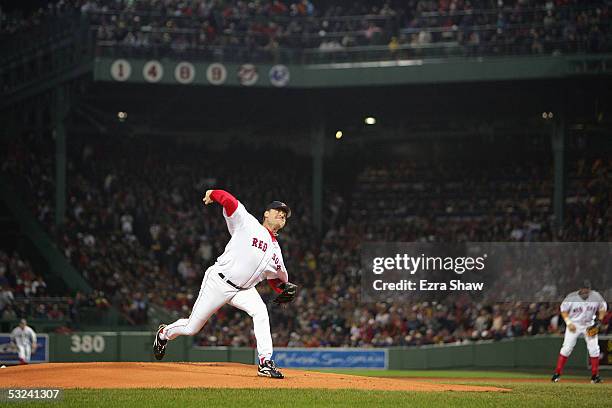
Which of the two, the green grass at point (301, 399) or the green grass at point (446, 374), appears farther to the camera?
the green grass at point (446, 374)

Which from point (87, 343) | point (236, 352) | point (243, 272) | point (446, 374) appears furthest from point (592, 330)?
point (87, 343)

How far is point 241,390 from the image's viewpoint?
10.9 metres

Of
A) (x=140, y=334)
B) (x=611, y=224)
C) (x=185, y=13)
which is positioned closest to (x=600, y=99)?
(x=611, y=224)

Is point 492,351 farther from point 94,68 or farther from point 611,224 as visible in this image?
point 94,68

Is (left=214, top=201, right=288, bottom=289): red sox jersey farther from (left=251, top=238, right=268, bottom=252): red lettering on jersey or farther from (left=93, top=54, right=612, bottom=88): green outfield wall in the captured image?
(left=93, top=54, right=612, bottom=88): green outfield wall

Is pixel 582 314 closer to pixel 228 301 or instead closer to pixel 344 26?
pixel 228 301

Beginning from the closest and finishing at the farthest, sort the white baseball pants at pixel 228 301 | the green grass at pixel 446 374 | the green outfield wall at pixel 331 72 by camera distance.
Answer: the white baseball pants at pixel 228 301 < the green grass at pixel 446 374 < the green outfield wall at pixel 331 72

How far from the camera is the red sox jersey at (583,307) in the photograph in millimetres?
17375

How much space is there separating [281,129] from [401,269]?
43.0 ft

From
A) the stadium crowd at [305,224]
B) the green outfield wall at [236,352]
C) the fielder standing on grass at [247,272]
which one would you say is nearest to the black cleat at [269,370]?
the fielder standing on grass at [247,272]

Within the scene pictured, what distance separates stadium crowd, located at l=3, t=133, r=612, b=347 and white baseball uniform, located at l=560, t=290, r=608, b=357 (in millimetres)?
6827

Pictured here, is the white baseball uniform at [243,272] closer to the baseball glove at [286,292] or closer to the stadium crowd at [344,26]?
the baseball glove at [286,292]

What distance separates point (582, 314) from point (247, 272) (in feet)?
26.1

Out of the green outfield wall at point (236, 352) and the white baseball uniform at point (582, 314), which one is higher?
the white baseball uniform at point (582, 314)
